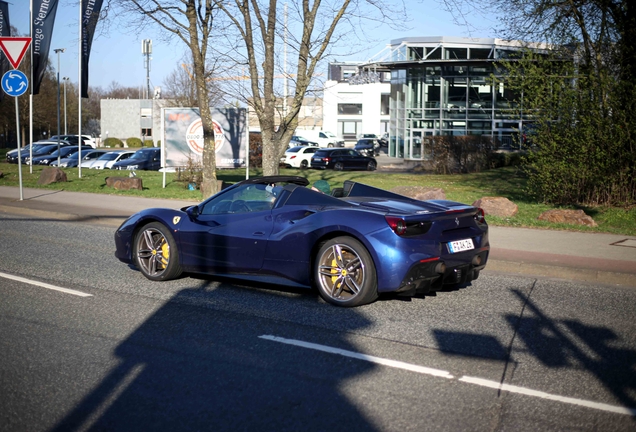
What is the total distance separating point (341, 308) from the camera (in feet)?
23.2

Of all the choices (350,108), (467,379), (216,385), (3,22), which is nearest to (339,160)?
(3,22)

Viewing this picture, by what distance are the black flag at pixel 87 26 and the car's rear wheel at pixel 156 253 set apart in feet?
60.3

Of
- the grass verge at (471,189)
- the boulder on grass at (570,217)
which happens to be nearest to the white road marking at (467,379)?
the grass verge at (471,189)

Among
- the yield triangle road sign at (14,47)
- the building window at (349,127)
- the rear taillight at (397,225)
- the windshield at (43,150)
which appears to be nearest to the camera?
the rear taillight at (397,225)

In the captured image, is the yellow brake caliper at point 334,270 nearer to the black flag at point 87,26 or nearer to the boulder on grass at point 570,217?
the boulder on grass at point 570,217

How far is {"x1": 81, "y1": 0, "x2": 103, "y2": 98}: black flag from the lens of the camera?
995 inches

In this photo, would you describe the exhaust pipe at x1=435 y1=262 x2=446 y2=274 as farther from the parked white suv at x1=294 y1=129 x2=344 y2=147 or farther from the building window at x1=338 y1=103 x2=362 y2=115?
the building window at x1=338 y1=103 x2=362 y2=115

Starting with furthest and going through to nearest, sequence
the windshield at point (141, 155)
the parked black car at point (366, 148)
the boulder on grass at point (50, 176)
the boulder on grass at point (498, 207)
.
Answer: the parked black car at point (366, 148), the windshield at point (141, 155), the boulder on grass at point (50, 176), the boulder on grass at point (498, 207)

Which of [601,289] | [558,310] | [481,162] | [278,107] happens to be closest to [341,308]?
[558,310]

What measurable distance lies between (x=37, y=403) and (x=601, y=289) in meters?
6.74

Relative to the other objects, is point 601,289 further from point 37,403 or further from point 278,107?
point 278,107

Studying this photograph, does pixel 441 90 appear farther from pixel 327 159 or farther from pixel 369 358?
pixel 369 358

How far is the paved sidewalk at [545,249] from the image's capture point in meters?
9.18

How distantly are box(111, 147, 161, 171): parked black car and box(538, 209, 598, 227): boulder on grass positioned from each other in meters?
26.2
